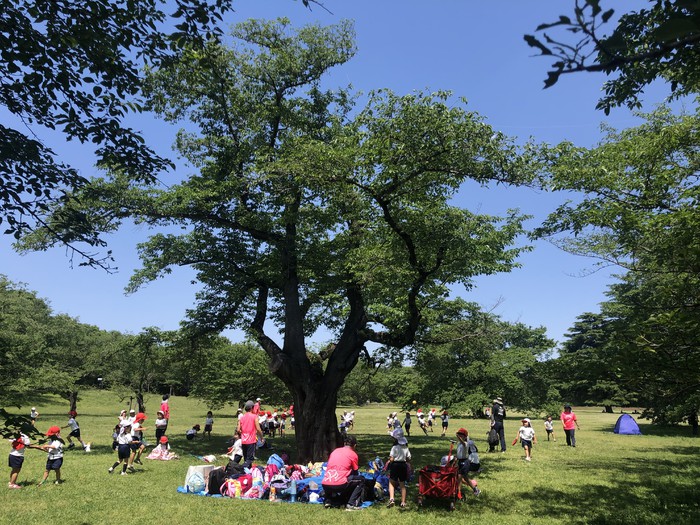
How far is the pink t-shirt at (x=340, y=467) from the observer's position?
363 inches

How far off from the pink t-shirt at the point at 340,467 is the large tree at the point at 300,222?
413 centimetres

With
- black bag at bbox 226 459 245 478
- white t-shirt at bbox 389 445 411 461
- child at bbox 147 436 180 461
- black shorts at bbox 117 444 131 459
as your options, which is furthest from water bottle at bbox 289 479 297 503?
child at bbox 147 436 180 461

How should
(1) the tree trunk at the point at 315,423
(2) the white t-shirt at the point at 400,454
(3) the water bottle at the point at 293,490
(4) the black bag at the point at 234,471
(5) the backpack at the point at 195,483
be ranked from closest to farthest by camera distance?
1. (2) the white t-shirt at the point at 400,454
2. (3) the water bottle at the point at 293,490
3. (5) the backpack at the point at 195,483
4. (4) the black bag at the point at 234,471
5. (1) the tree trunk at the point at 315,423

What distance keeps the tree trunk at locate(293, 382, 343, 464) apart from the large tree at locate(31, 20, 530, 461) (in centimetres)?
4

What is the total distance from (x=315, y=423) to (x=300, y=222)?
6.96 m

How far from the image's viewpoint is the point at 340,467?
368 inches

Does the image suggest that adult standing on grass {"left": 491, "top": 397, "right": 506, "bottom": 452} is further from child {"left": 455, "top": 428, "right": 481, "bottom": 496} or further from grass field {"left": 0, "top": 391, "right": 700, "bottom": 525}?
child {"left": 455, "top": 428, "right": 481, "bottom": 496}

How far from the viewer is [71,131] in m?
4.96

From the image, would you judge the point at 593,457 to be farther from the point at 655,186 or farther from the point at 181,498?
the point at 181,498

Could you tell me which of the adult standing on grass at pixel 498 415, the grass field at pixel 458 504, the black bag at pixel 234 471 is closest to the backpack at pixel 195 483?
the grass field at pixel 458 504

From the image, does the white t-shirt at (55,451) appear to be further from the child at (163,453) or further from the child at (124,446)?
the child at (163,453)

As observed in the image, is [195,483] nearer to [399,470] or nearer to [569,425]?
[399,470]

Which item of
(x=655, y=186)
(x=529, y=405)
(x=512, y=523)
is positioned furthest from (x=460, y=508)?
(x=529, y=405)

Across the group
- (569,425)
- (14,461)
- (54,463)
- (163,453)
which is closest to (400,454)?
(54,463)
